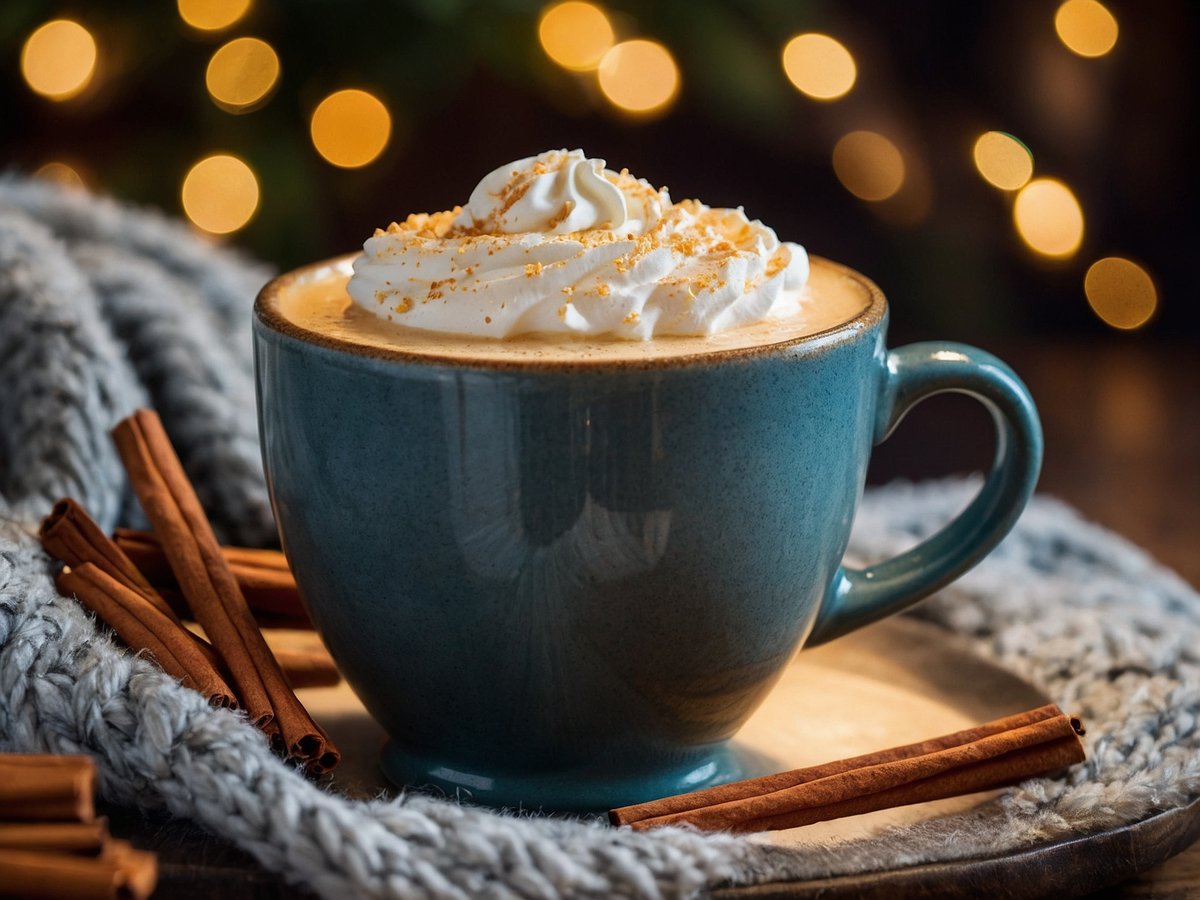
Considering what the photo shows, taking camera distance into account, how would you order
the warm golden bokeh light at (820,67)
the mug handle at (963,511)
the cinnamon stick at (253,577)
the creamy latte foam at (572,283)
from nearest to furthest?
the creamy latte foam at (572,283)
the mug handle at (963,511)
the cinnamon stick at (253,577)
the warm golden bokeh light at (820,67)

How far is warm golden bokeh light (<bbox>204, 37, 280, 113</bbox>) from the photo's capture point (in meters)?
2.16

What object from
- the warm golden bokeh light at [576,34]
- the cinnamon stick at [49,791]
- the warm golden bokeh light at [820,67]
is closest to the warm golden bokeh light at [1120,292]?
the warm golden bokeh light at [820,67]

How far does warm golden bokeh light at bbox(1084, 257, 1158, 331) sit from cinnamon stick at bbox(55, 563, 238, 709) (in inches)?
72.7

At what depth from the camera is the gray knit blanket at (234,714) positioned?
0.70m

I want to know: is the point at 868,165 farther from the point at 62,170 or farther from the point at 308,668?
the point at 308,668

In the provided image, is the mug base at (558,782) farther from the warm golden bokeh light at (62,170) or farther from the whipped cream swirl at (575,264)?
the warm golden bokeh light at (62,170)

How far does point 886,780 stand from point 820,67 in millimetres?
1738

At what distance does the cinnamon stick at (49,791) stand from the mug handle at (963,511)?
0.44 m

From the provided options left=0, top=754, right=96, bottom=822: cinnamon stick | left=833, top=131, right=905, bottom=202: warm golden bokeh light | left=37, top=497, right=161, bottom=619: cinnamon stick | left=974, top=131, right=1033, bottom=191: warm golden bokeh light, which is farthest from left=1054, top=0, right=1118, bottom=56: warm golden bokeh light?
left=0, top=754, right=96, bottom=822: cinnamon stick

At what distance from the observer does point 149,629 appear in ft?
2.93

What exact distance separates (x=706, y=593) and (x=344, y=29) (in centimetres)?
153

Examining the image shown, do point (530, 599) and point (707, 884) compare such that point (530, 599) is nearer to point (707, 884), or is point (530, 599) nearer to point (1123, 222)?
point (707, 884)

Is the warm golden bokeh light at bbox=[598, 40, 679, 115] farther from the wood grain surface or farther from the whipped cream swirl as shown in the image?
the whipped cream swirl

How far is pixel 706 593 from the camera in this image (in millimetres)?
799
